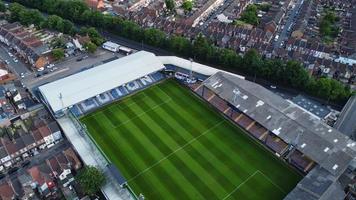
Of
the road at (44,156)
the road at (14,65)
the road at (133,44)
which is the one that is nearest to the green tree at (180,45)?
the road at (133,44)

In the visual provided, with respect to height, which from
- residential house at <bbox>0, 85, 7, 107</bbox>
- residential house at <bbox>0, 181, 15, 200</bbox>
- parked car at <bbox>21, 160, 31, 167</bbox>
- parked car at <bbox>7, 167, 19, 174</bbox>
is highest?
residential house at <bbox>0, 85, 7, 107</bbox>

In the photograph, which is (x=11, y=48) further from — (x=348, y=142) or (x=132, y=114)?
(x=348, y=142)

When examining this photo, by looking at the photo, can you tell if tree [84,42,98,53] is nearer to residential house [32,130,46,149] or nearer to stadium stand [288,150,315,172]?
residential house [32,130,46,149]

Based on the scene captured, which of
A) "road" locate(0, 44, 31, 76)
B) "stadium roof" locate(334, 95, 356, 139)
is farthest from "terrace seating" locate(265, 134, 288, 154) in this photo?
"road" locate(0, 44, 31, 76)

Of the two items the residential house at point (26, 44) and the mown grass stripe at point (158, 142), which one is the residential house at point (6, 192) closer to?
the mown grass stripe at point (158, 142)

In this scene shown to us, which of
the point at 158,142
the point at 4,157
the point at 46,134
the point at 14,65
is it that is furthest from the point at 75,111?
the point at 14,65

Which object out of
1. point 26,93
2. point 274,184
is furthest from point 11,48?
point 274,184

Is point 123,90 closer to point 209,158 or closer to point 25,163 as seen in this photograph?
point 25,163
